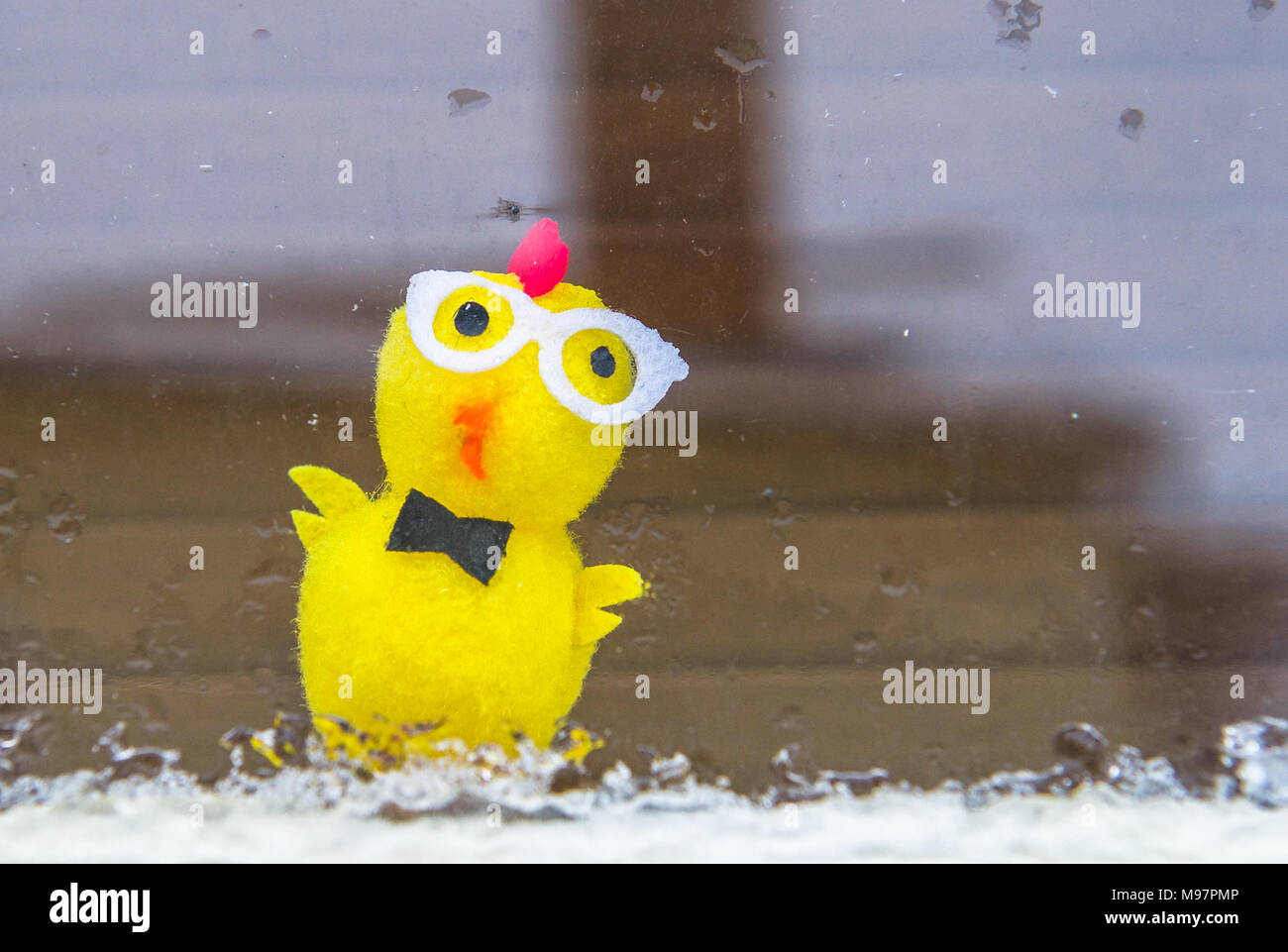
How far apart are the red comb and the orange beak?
0.06m

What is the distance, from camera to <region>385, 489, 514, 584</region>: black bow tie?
41cm

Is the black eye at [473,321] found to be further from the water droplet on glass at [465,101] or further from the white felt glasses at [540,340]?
the water droplet on glass at [465,101]

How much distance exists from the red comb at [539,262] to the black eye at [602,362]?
4cm

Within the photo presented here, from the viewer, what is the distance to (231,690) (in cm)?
53

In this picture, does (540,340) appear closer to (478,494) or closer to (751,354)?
(478,494)

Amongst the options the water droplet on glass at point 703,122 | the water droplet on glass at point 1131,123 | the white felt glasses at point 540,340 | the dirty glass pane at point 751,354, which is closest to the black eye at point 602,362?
the white felt glasses at point 540,340

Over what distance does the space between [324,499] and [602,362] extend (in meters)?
0.18

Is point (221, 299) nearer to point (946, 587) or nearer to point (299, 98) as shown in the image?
point (299, 98)

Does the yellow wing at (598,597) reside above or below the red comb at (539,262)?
below

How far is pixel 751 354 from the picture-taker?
54 centimetres

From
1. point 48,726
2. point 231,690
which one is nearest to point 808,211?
point 231,690

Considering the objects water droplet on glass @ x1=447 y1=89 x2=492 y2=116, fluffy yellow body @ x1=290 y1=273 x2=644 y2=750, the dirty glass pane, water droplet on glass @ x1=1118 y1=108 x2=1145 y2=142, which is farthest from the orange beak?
water droplet on glass @ x1=1118 y1=108 x2=1145 y2=142

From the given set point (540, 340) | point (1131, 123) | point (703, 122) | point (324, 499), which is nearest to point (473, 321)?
point (540, 340)

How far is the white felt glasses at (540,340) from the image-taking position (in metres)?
0.40
